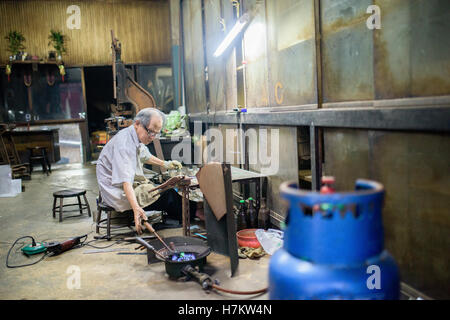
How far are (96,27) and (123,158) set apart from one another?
11.3m

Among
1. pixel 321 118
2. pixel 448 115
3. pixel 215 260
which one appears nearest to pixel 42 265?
pixel 215 260

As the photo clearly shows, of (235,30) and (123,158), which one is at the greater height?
(235,30)

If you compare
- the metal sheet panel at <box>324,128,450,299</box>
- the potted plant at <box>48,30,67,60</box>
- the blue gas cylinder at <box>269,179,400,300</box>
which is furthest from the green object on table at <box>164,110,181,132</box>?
the blue gas cylinder at <box>269,179,400,300</box>

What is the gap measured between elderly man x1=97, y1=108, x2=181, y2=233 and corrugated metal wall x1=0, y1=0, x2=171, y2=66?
1045 cm

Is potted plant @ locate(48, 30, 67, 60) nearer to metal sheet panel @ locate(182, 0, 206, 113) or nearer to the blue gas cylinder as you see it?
metal sheet panel @ locate(182, 0, 206, 113)

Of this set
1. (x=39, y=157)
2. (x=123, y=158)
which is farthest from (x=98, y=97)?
(x=123, y=158)

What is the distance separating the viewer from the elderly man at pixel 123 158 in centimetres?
457

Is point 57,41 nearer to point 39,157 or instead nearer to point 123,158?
point 39,157

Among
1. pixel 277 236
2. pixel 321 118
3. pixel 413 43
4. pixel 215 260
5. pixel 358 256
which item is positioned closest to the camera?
pixel 358 256

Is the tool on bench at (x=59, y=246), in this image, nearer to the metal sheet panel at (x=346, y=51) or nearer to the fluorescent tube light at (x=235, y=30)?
the metal sheet panel at (x=346, y=51)

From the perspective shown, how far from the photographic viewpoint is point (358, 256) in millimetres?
1822

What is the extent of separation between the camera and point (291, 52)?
14.7 feet
